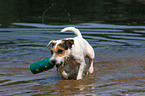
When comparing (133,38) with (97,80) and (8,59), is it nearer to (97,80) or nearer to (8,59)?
(8,59)

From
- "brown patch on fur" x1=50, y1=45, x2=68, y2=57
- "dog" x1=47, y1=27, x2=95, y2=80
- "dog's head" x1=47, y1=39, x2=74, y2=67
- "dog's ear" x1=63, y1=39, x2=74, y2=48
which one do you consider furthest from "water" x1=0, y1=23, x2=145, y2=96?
"dog's ear" x1=63, y1=39, x2=74, y2=48

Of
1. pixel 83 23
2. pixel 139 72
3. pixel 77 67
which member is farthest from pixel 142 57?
pixel 83 23

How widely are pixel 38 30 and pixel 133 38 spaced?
16.1ft

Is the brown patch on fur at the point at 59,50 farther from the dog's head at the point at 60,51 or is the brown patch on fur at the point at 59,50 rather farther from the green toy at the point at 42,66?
the green toy at the point at 42,66

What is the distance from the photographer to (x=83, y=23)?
781 inches

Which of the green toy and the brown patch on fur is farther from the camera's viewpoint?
the green toy

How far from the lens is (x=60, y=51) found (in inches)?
304

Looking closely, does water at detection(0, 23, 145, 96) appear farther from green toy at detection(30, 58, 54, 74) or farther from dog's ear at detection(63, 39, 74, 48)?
dog's ear at detection(63, 39, 74, 48)

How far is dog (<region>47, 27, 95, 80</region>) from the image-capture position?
7.65 meters

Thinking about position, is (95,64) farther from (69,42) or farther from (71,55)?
(69,42)

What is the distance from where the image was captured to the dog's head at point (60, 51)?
760 cm

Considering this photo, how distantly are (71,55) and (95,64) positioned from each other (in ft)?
8.11

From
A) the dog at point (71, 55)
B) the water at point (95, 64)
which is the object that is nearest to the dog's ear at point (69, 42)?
the dog at point (71, 55)

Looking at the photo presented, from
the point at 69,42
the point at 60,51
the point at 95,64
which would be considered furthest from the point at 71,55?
the point at 95,64
